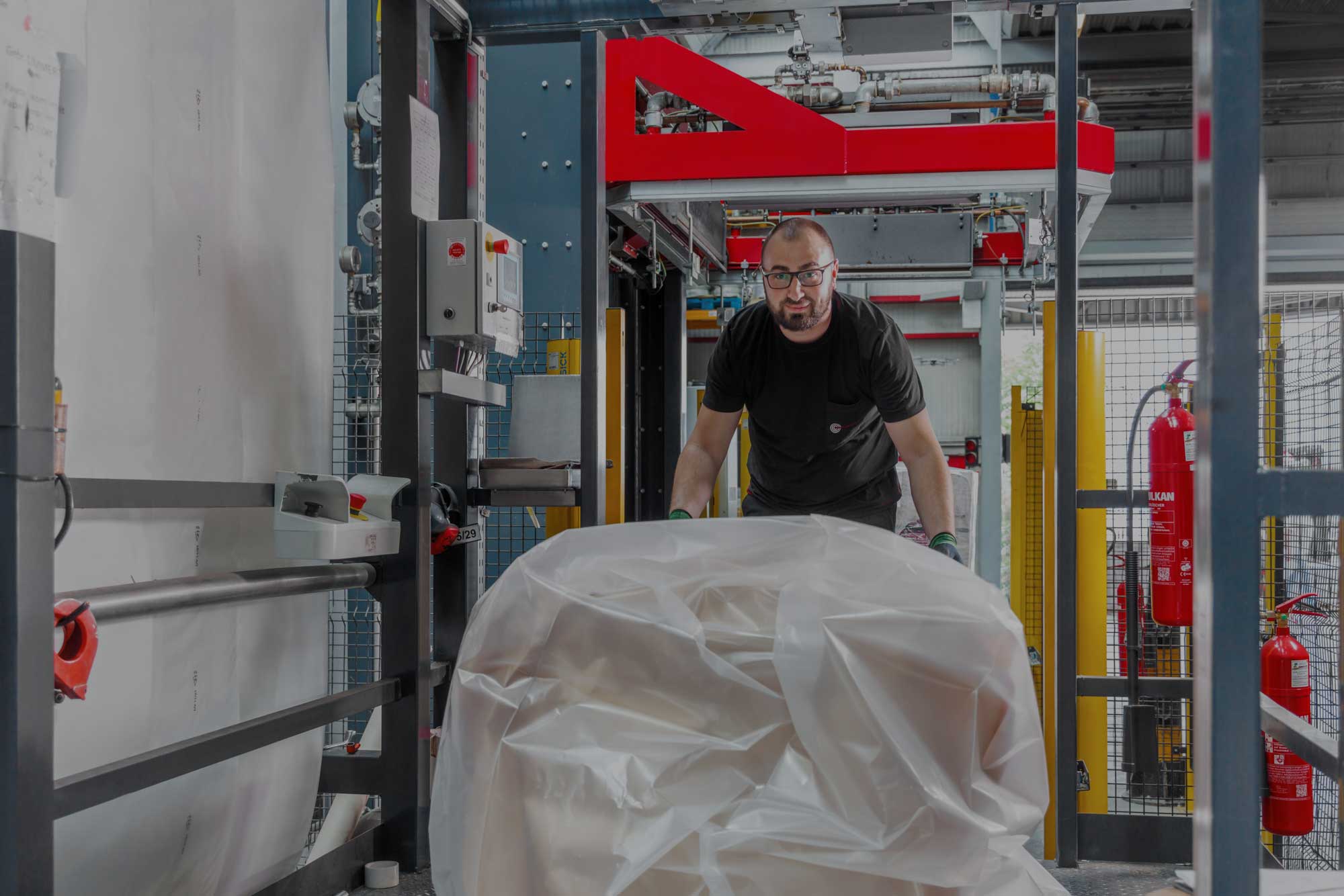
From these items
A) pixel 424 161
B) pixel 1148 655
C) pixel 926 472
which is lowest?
pixel 1148 655

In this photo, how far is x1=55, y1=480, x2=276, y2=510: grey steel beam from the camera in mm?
1702

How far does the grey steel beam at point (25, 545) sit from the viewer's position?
1253mm

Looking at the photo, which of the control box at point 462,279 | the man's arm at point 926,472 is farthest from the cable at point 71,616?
the man's arm at point 926,472

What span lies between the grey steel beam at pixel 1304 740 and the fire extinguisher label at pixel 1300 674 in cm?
193

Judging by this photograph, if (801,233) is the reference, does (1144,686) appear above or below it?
below

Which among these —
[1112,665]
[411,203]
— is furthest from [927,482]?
[1112,665]

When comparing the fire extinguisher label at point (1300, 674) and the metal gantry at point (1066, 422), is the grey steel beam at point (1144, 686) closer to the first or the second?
the metal gantry at point (1066, 422)

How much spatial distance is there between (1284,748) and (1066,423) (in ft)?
3.09

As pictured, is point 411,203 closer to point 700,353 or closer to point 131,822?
point 131,822

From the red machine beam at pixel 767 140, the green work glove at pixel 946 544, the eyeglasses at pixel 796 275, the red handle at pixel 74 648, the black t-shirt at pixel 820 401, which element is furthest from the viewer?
the red machine beam at pixel 767 140

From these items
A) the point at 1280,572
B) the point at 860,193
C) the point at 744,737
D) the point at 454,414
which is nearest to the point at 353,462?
the point at 454,414

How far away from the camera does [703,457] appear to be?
290 centimetres

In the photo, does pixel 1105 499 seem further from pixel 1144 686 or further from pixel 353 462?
pixel 353 462

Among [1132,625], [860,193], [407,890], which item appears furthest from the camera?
[860,193]
